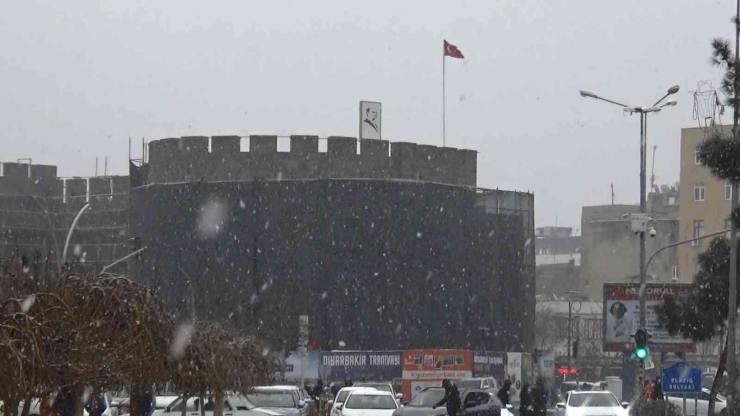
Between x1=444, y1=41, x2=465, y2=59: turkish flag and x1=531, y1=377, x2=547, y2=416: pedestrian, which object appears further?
x1=444, y1=41, x2=465, y2=59: turkish flag

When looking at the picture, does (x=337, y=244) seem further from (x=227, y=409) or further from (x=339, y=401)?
(x=227, y=409)

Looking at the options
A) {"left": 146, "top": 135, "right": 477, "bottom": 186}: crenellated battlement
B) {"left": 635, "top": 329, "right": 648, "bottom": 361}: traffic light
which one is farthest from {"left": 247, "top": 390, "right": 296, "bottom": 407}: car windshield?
{"left": 146, "top": 135, "right": 477, "bottom": 186}: crenellated battlement

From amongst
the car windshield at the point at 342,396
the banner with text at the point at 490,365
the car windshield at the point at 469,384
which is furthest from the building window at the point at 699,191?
the car windshield at the point at 342,396

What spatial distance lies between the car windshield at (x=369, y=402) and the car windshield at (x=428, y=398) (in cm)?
48

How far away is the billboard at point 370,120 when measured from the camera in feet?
250

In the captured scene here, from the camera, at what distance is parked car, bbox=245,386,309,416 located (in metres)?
27.7

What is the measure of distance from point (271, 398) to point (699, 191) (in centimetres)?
5756

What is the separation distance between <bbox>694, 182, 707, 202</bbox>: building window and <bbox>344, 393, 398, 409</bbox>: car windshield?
172ft

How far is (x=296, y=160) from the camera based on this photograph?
243 ft

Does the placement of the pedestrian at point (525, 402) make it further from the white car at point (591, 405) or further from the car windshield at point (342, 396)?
the car windshield at point (342, 396)

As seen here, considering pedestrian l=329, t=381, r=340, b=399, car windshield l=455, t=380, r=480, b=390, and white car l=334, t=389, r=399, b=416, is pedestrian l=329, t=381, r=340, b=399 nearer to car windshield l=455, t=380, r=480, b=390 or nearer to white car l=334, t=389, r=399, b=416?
car windshield l=455, t=380, r=480, b=390

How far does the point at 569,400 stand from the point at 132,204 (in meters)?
49.7

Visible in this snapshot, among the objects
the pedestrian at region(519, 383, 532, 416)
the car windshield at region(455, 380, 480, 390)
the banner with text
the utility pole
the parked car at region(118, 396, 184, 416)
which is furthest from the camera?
the banner with text

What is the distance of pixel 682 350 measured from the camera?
1841 inches
